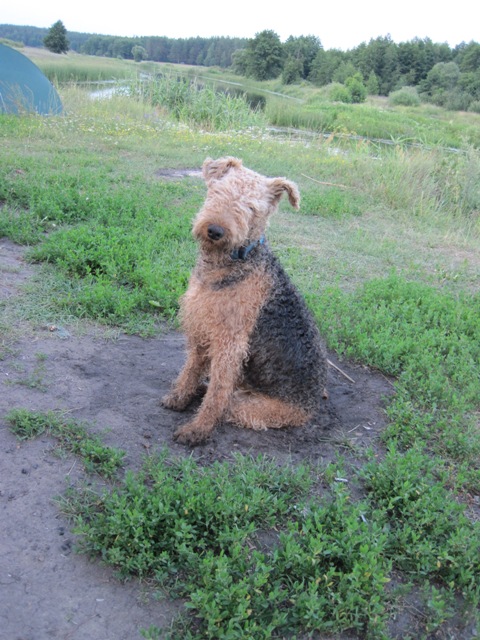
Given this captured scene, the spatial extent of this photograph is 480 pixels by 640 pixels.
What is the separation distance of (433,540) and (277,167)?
9.28 meters

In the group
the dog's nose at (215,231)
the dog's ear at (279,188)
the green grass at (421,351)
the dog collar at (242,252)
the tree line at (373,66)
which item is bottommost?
the green grass at (421,351)

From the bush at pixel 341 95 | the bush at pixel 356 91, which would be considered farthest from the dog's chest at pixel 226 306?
the bush at pixel 356 91

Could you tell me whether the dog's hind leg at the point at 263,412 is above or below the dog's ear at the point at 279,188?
below

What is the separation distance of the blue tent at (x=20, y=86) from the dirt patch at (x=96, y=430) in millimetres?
8570

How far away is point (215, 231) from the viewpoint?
120 inches

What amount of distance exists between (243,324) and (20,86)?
1200 cm

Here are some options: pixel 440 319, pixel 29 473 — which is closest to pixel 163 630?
pixel 29 473

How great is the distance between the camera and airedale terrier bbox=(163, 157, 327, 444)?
323 centimetres

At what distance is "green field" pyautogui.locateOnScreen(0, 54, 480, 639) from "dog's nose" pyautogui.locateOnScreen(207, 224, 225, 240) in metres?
1.30

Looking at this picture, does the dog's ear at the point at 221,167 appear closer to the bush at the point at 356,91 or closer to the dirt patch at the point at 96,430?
the dirt patch at the point at 96,430

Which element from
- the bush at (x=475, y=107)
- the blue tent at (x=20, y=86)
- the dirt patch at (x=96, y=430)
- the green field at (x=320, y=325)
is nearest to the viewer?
the dirt patch at (x=96, y=430)

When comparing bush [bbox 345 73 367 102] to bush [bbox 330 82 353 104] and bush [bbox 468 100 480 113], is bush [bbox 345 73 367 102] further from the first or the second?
bush [bbox 468 100 480 113]

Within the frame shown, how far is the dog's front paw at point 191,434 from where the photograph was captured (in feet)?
11.3

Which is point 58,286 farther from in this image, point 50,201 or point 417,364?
point 417,364
